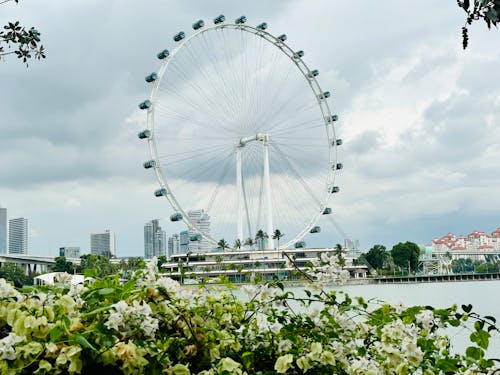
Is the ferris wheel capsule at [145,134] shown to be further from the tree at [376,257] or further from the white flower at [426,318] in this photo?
the tree at [376,257]

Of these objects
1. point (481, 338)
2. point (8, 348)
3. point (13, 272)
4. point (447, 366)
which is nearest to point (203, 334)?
point (8, 348)

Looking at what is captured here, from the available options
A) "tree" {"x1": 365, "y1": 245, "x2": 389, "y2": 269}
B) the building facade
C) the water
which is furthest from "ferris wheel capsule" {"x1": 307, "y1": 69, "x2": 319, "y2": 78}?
the building facade

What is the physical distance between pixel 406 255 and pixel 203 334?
261ft

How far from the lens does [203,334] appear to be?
5.38 feet

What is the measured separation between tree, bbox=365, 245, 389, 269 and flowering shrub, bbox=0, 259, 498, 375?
77.8 m

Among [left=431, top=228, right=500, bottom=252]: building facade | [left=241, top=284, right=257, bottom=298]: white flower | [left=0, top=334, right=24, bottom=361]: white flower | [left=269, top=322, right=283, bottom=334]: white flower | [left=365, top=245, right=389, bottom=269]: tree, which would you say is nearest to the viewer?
[left=0, top=334, right=24, bottom=361]: white flower

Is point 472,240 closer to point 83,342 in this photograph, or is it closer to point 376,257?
point 376,257

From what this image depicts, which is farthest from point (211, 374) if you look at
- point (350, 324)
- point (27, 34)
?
point (27, 34)

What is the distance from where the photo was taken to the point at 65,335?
141 cm

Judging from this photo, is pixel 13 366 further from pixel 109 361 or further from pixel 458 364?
pixel 458 364

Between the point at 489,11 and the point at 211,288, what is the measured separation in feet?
4.45

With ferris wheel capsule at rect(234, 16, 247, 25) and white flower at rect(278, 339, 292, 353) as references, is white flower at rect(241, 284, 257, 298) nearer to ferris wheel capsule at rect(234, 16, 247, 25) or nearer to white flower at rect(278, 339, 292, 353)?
white flower at rect(278, 339, 292, 353)

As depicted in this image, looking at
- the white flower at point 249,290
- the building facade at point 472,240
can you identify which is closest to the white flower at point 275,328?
the white flower at point 249,290

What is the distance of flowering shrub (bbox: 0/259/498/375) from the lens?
140cm
